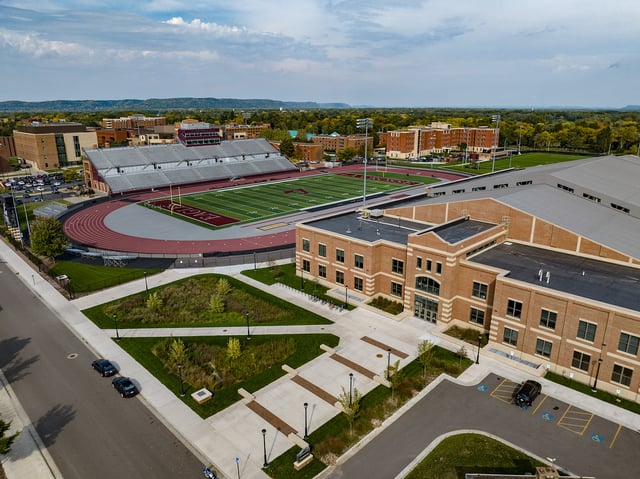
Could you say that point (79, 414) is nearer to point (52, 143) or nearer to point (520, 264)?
point (520, 264)

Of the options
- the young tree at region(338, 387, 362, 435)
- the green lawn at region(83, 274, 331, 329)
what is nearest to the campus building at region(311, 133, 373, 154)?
the green lawn at region(83, 274, 331, 329)

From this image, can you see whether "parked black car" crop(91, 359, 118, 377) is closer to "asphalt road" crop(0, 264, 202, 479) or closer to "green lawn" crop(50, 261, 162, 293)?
"asphalt road" crop(0, 264, 202, 479)

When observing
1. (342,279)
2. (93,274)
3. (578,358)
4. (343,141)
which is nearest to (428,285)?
(342,279)

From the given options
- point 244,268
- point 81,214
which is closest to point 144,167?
point 81,214

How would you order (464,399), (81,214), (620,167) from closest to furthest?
1. (464,399)
2. (620,167)
3. (81,214)

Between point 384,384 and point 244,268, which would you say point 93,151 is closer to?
point 244,268

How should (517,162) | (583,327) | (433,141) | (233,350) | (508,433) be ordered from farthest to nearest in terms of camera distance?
(433,141)
(517,162)
(233,350)
(583,327)
(508,433)
